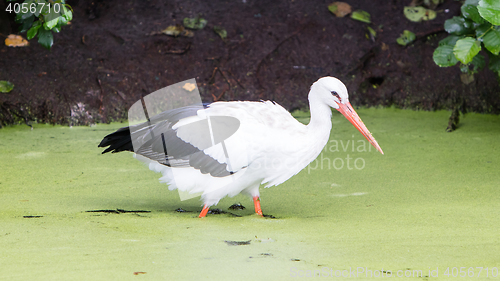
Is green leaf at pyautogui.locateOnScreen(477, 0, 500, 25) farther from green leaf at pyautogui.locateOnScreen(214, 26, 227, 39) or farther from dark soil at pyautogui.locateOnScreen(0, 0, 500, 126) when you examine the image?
green leaf at pyautogui.locateOnScreen(214, 26, 227, 39)

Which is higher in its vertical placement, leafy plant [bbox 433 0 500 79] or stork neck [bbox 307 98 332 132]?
leafy plant [bbox 433 0 500 79]

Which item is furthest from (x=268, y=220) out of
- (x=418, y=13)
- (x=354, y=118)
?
(x=418, y=13)

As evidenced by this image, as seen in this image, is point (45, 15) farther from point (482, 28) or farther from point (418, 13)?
point (418, 13)

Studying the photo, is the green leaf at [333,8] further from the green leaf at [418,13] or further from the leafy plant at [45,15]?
the leafy plant at [45,15]

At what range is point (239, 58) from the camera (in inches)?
286

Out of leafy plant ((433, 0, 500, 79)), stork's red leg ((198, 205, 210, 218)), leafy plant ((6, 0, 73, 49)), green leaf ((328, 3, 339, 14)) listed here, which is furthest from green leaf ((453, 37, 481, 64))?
green leaf ((328, 3, 339, 14))

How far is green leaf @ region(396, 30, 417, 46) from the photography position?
718cm

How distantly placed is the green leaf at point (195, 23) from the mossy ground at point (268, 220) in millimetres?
2822

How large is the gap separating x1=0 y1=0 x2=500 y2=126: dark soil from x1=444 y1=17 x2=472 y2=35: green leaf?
7.67ft

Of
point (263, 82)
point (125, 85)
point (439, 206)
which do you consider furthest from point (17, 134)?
point (439, 206)

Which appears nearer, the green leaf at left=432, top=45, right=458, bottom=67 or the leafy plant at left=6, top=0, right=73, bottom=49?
the leafy plant at left=6, top=0, right=73, bottom=49

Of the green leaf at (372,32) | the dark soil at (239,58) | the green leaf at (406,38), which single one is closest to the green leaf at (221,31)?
the dark soil at (239,58)

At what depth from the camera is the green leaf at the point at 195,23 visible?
739cm

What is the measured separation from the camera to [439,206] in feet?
10.7
